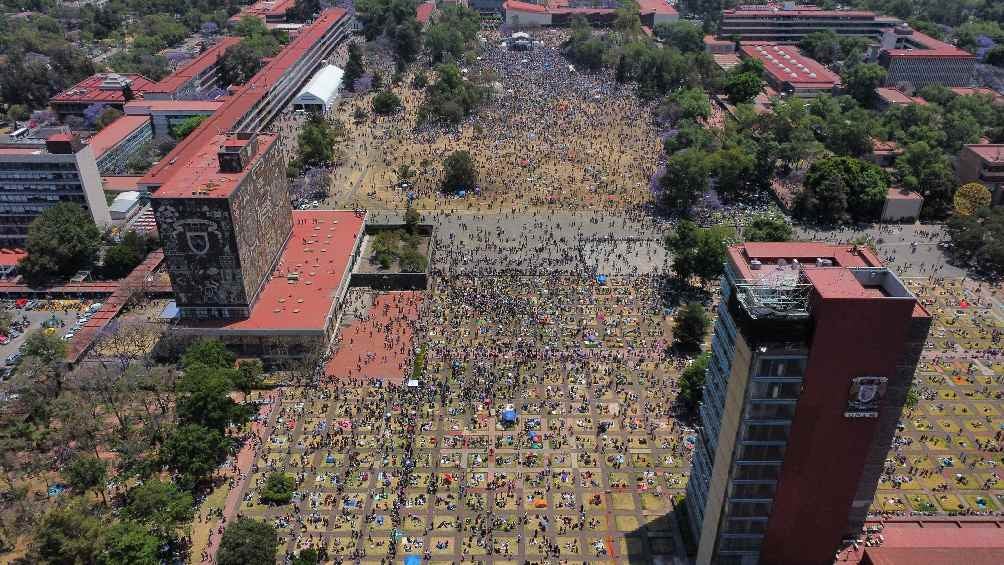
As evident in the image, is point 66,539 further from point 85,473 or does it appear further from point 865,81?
point 865,81

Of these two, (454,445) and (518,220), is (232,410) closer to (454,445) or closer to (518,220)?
(454,445)

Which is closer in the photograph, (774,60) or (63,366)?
(63,366)

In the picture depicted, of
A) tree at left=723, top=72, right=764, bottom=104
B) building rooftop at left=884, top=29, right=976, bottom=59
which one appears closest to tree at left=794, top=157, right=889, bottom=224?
tree at left=723, top=72, right=764, bottom=104

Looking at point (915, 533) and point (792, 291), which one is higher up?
point (792, 291)

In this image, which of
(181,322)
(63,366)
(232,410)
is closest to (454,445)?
(232,410)

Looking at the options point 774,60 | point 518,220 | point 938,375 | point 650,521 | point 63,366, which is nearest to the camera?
point 650,521

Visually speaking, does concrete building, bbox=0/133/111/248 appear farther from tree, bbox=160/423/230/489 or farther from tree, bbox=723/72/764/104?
tree, bbox=723/72/764/104
